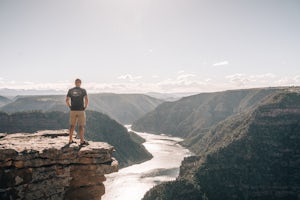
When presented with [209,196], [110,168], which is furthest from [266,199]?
[110,168]

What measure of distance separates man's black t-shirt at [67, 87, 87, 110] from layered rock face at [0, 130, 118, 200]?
3456 millimetres

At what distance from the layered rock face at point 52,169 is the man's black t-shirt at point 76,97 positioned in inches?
136

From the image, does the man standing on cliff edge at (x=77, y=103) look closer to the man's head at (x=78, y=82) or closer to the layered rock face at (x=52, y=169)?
the man's head at (x=78, y=82)

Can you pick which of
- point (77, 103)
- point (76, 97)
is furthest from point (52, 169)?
point (76, 97)

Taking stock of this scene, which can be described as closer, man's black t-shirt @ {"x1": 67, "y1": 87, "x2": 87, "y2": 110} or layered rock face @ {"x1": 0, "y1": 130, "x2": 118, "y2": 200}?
layered rock face @ {"x1": 0, "y1": 130, "x2": 118, "y2": 200}

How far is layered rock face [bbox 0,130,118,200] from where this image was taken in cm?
2209

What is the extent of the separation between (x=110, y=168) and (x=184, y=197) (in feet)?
503

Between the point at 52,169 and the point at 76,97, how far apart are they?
23.9 ft

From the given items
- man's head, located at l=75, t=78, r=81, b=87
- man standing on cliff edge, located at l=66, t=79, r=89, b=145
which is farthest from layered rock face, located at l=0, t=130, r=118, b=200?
man's head, located at l=75, t=78, r=81, b=87

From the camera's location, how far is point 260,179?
616ft

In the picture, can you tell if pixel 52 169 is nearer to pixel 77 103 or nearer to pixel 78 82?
pixel 77 103

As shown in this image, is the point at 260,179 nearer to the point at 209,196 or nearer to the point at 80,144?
the point at 209,196

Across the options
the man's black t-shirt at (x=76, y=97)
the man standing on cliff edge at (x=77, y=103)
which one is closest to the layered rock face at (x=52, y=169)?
the man standing on cliff edge at (x=77, y=103)

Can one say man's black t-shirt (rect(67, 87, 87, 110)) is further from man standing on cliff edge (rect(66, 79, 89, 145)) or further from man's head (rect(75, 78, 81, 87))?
man's head (rect(75, 78, 81, 87))
